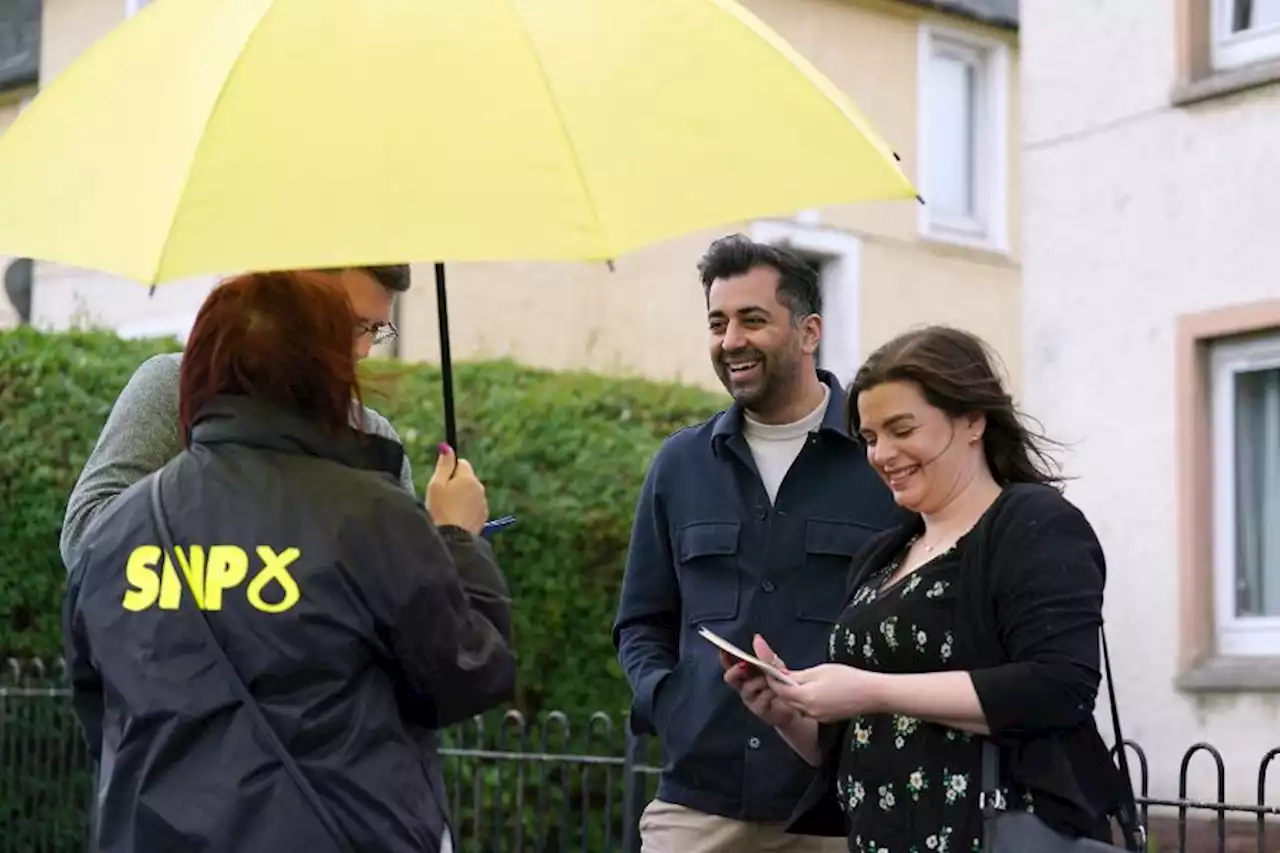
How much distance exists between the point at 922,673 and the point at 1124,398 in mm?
7802

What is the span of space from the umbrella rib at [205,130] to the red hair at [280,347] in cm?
12

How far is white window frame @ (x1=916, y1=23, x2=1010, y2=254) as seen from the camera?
784 inches

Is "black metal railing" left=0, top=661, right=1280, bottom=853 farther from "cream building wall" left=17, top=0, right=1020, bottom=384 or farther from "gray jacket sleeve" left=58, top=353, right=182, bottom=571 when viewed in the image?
"cream building wall" left=17, top=0, right=1020, bottom=384

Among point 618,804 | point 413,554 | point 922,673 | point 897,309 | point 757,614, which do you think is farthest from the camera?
point 897,309

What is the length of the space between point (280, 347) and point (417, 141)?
0.38m

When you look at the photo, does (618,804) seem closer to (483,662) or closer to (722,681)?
(722,681)

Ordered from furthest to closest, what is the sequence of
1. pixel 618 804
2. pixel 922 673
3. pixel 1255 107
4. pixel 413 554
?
1. pixel 1255 107
2. pixel 618 804
3. pixel 922 673
4. pixel 413 554

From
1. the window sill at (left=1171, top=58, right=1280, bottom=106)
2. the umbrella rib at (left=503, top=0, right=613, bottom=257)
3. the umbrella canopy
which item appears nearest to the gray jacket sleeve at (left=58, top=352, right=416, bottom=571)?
the umbrella canopy

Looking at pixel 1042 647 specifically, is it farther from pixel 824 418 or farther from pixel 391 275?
pixel 391 275

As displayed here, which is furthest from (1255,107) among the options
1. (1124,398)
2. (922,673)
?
(922,673)

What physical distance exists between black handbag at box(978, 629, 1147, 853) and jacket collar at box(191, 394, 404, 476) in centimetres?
108

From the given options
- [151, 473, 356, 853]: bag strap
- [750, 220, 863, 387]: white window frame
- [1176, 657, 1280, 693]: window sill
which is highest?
[750, 220, 863, 387]: white window frame

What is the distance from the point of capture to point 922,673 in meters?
3.81

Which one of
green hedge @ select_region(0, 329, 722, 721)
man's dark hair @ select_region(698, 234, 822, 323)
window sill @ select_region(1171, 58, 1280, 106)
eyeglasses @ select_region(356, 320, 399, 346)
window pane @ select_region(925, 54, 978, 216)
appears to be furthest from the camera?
window pane @ select_region(925, 54, 978, 216)
